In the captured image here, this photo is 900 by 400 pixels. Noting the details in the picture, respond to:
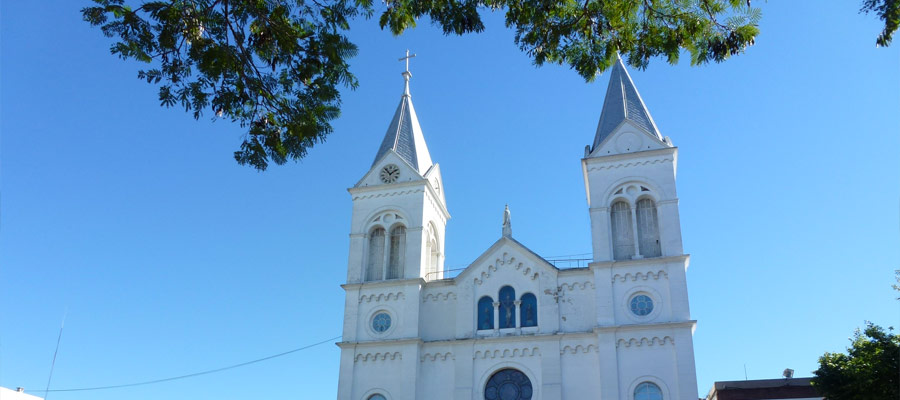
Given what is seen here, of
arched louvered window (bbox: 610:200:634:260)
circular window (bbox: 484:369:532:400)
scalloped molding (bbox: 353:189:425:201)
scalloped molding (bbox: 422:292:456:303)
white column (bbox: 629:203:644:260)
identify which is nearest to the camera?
circular window (bbox: 484:369:532:400)

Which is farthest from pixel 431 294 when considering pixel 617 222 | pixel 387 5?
pixel 387 5

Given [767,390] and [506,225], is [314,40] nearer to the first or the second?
[506,225]

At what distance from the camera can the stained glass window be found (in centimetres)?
2709

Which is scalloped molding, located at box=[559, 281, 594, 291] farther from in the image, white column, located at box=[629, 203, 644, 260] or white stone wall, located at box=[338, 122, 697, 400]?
white column, located at box=[629, 203, 644, 260]

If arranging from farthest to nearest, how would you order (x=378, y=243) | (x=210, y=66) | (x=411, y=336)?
1. (x=378, y=243)
2. (x=411, y=336)
3. (x=210, y=66)

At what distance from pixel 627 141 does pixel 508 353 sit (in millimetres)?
10224

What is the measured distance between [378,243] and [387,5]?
23.0 meters

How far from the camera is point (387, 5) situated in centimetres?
1138

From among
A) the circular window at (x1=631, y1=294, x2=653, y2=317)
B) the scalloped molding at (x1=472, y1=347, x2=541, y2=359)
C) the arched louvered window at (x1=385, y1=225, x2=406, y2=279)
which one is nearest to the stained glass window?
the circular window at (x1=631, y1=294, x2=653, y2=317)

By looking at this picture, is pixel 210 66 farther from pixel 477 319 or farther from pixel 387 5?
pixel 477 319

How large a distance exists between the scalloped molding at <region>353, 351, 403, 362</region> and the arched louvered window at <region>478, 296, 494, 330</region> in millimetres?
3449

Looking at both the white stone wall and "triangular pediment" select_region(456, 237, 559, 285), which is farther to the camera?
"triangular pediment" select_region(456, 237, 559, 285)

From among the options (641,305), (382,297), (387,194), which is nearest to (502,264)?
(382,297)

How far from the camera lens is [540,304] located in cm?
2994
